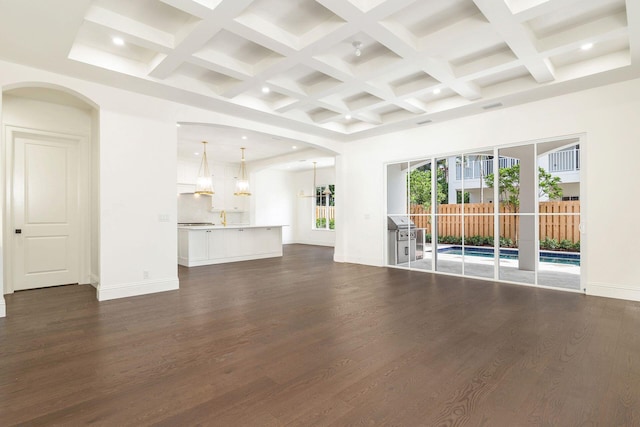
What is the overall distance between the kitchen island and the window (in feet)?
11.1

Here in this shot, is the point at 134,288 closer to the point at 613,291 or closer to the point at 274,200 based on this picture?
the point at 613,291

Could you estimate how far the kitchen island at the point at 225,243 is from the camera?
7173mm

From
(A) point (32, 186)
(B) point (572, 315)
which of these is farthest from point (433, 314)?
(A) point (32, 186)

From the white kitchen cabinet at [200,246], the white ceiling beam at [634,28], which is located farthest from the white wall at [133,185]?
the white ceiling beam at [634,28]

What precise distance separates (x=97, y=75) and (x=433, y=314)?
16.5 ft

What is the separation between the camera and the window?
466 inches

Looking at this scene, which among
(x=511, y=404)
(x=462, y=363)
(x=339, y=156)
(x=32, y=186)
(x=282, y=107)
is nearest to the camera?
(x=511, y=404)

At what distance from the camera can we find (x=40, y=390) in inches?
81.6

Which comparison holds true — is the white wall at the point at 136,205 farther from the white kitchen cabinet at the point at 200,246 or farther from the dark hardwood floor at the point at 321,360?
the white kitchen cabinet at the point at 200,246

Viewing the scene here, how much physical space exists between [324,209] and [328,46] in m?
8.84

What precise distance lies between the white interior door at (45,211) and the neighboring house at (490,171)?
6.55 m

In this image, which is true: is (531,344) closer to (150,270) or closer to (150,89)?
(150,270)

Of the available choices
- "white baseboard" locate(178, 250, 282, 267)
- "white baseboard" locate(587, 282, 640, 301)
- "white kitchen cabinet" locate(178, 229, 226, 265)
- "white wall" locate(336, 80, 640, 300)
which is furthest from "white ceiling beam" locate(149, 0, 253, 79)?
"white baseboard" locate(587, 282, 640, 301)

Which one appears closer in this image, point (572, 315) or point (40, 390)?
point (40, 390)
